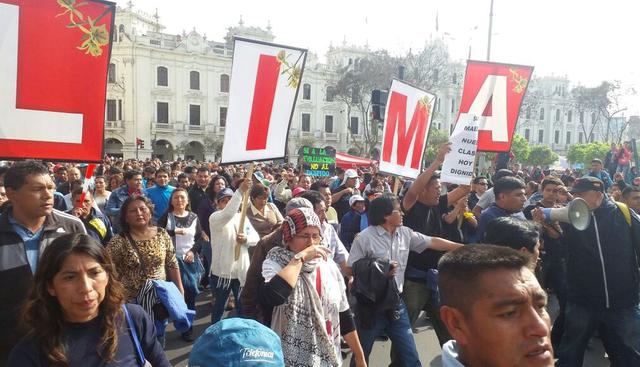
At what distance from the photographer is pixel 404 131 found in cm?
553

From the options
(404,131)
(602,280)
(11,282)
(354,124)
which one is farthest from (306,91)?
(11,282)

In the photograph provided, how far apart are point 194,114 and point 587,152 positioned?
33.5m

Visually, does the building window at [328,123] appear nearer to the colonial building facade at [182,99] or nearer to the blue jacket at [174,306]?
the colonial building facade at [182,99]

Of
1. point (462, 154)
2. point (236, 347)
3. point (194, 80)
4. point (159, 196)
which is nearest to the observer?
point (236, 347)

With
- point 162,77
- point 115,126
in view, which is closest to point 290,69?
point 115,126

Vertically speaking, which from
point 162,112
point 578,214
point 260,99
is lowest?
point 578,214

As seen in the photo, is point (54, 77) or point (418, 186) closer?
point (54, 77)

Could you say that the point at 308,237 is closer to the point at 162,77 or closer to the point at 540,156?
the point at 162,77

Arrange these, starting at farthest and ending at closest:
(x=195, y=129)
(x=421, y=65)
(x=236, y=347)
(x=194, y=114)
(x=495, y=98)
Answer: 1. (x=194, y=114)
2. (x=195, y=129)
3. (x=421, y=65)
4. (x=495, y=98)
5. (x=236, y=347)

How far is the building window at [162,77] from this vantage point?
129ft

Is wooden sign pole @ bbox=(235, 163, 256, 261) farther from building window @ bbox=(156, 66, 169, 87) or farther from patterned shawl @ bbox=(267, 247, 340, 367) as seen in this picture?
building window @ bbox=(156, 66, 169, 87)

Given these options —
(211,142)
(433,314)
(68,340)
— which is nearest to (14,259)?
(68,340)

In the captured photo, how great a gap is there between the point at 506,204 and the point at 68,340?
3.27 meters

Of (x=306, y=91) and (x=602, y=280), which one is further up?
(x=306, y=91)
